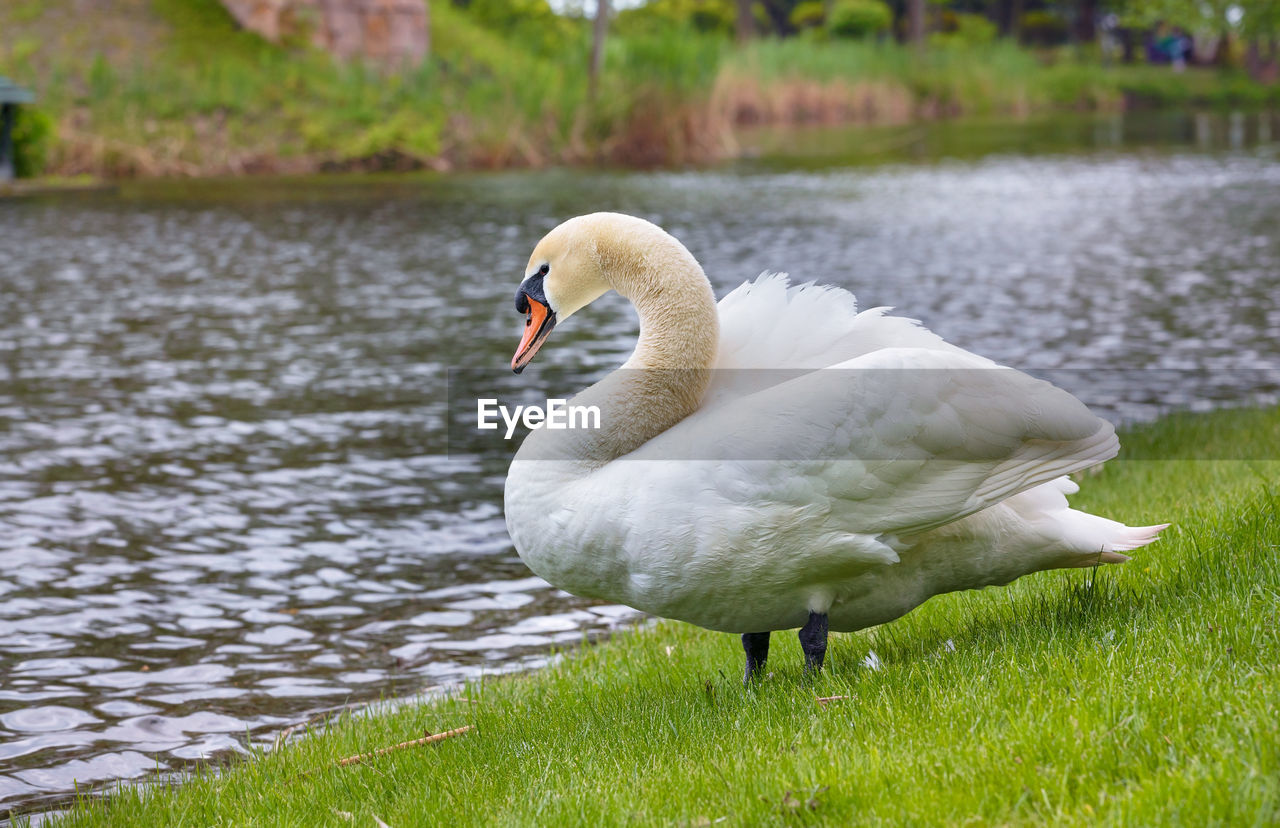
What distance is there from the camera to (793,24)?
258 feet

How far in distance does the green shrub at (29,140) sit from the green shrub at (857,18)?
4421 cm

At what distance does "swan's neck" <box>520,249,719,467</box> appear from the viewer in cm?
437

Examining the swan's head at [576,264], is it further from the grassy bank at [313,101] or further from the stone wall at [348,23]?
the stone wall at [348,23]

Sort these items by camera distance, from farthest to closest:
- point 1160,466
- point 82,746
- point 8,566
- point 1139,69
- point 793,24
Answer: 1. point 793,24
2. point 1139,69
3. point 1160,466
4. point 8,566
5. point 82,746

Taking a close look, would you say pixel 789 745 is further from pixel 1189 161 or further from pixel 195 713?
pixel 1189 161

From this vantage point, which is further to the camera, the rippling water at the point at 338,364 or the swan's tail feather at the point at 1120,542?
the rippling water at the point at 338,364

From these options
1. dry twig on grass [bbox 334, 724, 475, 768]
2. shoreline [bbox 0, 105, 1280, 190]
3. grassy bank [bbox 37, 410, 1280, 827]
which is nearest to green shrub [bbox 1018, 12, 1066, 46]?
shoreline [bbox 0, 105, 1280, 190]

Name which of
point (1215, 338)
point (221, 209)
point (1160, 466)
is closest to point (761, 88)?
point (221, 209)

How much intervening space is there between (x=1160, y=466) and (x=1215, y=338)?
20.0 ft

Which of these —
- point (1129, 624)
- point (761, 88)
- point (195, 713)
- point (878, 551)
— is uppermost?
point (761, 88)

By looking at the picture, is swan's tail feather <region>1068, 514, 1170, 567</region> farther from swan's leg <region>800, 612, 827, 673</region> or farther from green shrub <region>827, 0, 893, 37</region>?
green shrub <region>827, 0, 893, 37</region>

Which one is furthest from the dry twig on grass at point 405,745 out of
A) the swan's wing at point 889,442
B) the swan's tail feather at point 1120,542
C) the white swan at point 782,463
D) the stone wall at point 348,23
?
the stone wall at point 348,23

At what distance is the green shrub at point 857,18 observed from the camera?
64.8 m

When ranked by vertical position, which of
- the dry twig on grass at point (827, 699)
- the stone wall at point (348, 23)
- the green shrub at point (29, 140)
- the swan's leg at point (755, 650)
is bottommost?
the swan's leg at point (755, 650)
